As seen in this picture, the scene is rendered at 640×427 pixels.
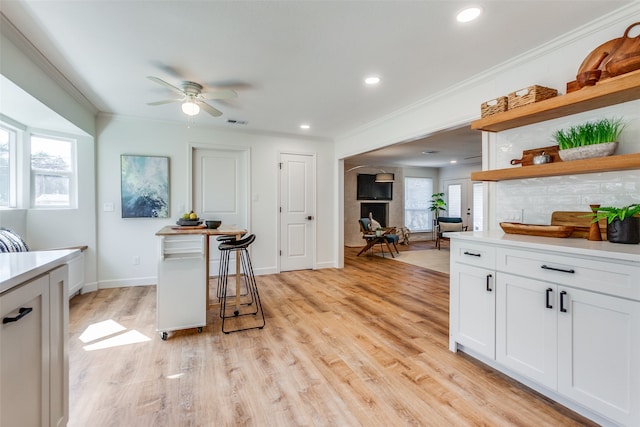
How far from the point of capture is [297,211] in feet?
17.2

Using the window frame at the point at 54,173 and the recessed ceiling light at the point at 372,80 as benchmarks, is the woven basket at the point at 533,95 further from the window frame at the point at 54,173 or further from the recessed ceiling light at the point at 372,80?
the window frame at the point at 54,173

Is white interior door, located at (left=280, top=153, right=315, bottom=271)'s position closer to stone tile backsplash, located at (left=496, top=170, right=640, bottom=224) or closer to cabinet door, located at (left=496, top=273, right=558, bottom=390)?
stone tile backsplash, located at (left=496, top=170, right=640, bottom=224)

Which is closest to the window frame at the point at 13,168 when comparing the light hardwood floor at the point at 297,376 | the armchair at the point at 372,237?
the light hardwood floor at the point at 297,376

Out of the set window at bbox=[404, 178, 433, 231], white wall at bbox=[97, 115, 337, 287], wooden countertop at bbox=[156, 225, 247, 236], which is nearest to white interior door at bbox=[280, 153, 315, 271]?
white wall at bbox=[97, 115, 337, 287]

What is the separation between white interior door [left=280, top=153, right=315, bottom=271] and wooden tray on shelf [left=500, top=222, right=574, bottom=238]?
11.5 ft

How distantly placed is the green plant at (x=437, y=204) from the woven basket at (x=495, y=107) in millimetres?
7232

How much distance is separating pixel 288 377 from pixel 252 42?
2.50 m

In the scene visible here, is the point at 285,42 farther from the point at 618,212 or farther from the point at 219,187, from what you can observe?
the point at 219,187

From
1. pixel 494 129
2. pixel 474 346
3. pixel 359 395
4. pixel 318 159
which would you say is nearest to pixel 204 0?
pixel 494 129

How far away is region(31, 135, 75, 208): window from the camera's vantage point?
3480 mm

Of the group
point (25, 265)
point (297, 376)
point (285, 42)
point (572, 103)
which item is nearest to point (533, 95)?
point (572, 103)

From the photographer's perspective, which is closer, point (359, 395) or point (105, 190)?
point (359, 395)

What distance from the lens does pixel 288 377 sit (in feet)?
6.57

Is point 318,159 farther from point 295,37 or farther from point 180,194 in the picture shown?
point 295,37
